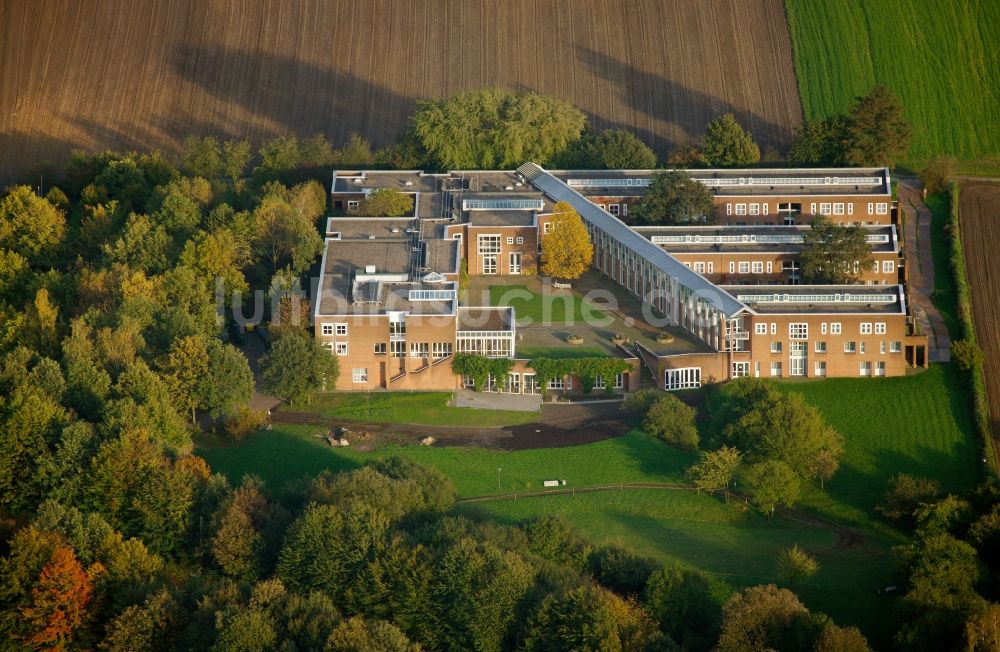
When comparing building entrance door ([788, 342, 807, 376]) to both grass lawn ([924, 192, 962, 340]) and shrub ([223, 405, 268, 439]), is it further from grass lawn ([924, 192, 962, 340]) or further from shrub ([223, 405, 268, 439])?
shrub ([223, 405, 268, 439])

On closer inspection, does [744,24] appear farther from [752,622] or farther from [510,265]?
[752,622]

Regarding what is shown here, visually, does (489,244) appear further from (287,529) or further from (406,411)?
(287,529)

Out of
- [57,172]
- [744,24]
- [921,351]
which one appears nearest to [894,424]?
[921,351]

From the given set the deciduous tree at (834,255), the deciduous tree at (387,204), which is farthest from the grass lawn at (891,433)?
the deciduous tree at (387,204)

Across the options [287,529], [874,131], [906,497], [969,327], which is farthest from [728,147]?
[287,529]

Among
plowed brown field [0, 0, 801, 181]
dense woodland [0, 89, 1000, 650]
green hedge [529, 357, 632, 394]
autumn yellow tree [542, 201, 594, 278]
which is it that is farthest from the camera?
plowed brown field [0, 0, 801, 181]

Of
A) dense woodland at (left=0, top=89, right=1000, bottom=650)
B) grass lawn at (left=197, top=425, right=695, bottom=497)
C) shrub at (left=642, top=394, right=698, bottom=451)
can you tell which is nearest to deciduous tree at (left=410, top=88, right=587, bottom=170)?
dense woodland at (left=0, top=89, right=1000, bottom=650)

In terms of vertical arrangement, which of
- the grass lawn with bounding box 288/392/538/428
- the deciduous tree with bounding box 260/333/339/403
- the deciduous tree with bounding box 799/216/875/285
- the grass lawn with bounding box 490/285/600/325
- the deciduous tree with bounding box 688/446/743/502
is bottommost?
the deciduous tree with bounding box 688/446/743/502
